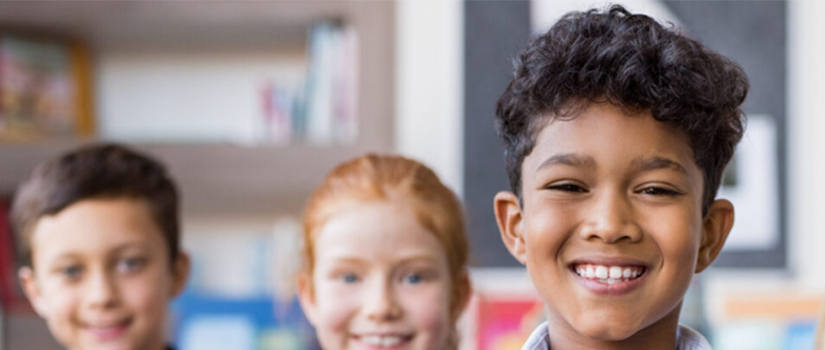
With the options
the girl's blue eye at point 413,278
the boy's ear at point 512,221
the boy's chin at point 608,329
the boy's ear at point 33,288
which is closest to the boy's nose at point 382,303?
the girl's blue eye at point 413,278

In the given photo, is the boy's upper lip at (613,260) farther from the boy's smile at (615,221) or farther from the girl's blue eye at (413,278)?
the girl's blue eye at (413,278)

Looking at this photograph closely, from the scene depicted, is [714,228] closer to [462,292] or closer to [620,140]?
[620,140]

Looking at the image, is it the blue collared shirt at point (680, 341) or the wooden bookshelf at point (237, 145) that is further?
the wooden bookshelf at point (237, 145)

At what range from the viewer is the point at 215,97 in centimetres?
230

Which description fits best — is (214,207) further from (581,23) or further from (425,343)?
(581,23)

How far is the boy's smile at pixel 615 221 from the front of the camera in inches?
28.6

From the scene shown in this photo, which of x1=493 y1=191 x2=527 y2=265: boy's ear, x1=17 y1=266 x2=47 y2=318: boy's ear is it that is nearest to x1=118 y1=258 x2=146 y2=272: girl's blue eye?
x1=17 y1=266 x2=47 y2=318: boy's ear

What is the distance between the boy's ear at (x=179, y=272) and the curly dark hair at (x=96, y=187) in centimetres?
1

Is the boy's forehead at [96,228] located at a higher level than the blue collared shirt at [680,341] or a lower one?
higher

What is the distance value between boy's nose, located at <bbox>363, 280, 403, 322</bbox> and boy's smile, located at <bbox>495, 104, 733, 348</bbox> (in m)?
0.27

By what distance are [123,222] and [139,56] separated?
128cm

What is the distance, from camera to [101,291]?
1094 mm

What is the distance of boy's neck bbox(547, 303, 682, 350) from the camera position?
786 mm

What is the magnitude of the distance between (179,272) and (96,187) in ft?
0.52
